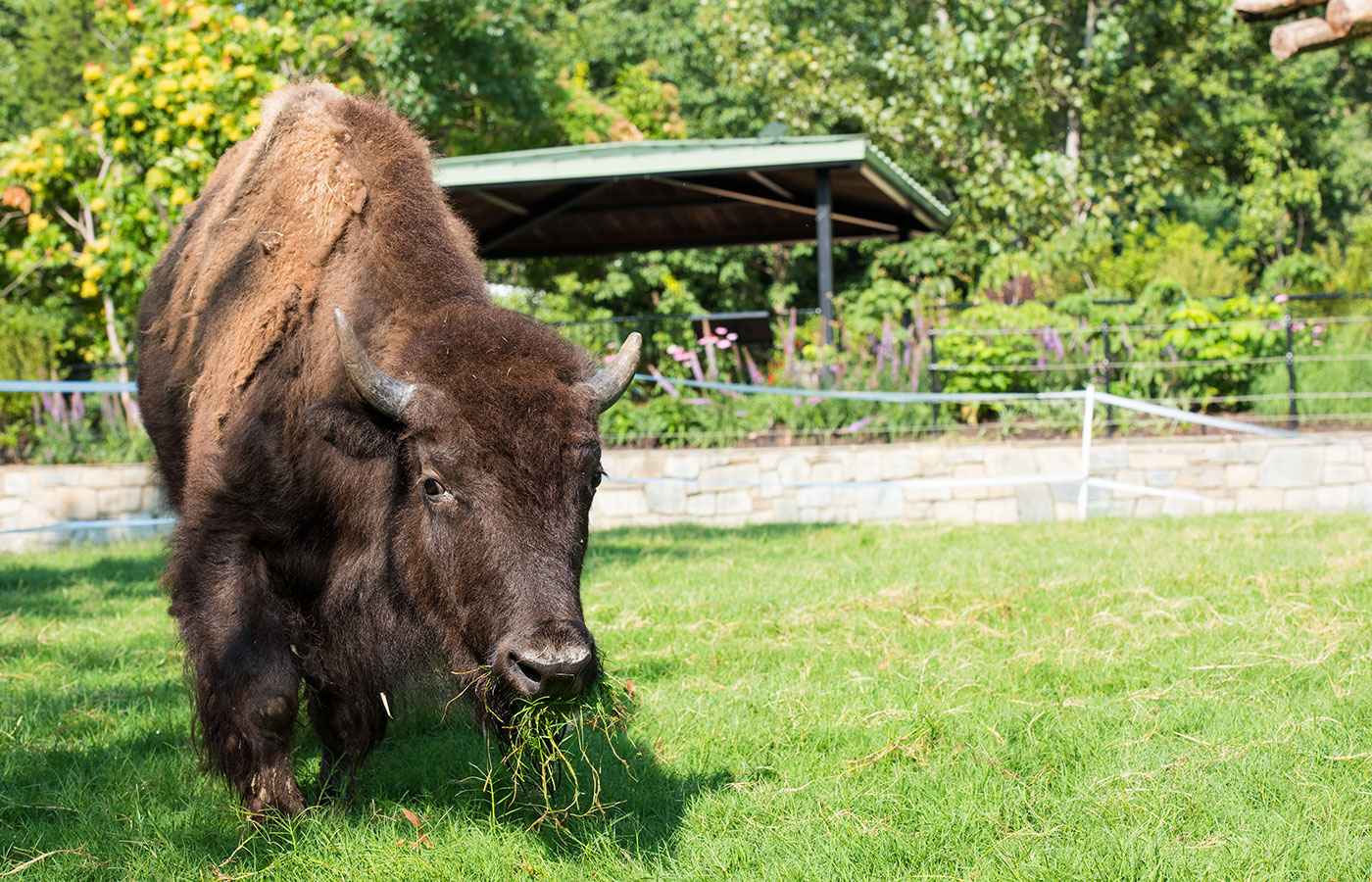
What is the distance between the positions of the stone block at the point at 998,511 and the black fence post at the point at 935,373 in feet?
3.75

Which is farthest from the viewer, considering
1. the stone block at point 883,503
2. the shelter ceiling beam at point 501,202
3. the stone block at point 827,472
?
the shelter ceiling beam at point 501,202

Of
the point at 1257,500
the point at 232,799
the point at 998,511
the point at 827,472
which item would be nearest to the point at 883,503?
the point at 827,472

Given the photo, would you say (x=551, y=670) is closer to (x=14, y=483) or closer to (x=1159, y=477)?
(x=1159, y=477)

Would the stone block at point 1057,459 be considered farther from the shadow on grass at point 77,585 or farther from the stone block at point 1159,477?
the shadow on grass at point 77,585

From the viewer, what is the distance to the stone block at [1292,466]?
11.3m

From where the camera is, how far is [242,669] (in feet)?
12.4

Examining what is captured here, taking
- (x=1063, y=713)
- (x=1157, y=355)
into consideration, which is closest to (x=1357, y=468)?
(x=1157, y=355)

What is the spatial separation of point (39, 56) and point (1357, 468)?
27.3 m

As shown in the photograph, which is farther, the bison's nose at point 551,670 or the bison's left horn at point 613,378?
the bison's left horn at point 613,378

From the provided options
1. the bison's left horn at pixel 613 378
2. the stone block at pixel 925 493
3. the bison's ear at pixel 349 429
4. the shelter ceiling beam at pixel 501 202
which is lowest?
the stone block at pixel 925 493

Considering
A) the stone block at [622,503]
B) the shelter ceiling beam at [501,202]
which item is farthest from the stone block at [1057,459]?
the shelter ceiling beam at [501,202]

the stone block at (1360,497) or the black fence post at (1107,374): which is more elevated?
the black fence post at (1107,374)

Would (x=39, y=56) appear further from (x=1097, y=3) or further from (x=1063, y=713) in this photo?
(x=1063, y=713)

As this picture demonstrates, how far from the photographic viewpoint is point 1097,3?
2217 cm
